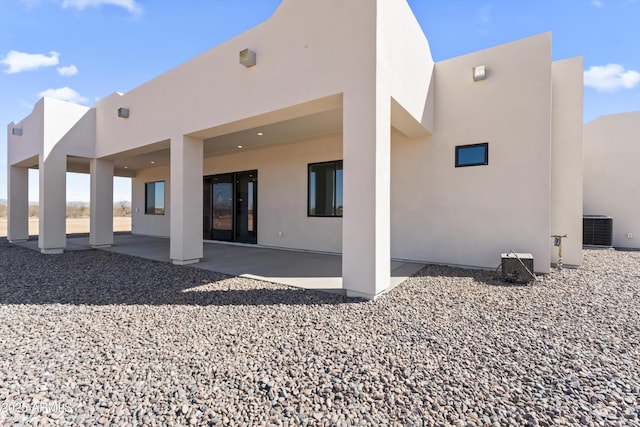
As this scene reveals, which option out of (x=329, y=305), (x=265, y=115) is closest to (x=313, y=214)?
(x=265, y=115)

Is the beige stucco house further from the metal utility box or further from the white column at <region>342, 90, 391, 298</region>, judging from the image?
the metal utility box

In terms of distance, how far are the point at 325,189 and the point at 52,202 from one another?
7.50 metres

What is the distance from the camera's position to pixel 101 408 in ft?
5.66

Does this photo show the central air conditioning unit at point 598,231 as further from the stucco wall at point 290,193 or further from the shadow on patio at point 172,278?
the stucco wall at point 290,193

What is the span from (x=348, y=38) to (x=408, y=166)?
10.6 feet

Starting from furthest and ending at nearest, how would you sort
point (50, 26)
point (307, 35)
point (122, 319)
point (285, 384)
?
1. point (50, 26)
2. point (307, 35)
3. point (122, 319)
4. point (285, 384)

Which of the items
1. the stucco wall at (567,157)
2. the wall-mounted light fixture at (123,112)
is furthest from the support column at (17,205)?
the stucco wall at (567,157)

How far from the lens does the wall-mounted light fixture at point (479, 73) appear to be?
5629 millimetres

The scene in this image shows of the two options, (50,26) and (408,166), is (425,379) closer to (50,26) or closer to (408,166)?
(408,166)

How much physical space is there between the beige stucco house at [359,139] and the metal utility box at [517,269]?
2.45 ft

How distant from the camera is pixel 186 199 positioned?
6.18 metres

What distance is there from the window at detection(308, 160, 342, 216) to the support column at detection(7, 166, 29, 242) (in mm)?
10558

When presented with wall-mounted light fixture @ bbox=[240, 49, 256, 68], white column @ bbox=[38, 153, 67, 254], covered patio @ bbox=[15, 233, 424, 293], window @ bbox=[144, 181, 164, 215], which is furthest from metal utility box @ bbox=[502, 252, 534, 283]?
window @ bbox=[144, 181, 164, 215]

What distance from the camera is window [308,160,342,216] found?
745cm
